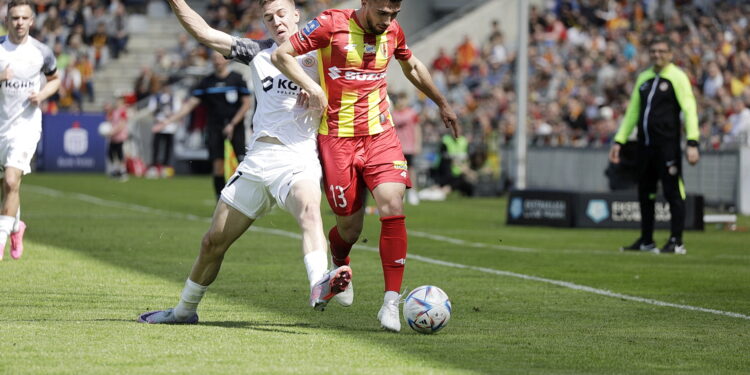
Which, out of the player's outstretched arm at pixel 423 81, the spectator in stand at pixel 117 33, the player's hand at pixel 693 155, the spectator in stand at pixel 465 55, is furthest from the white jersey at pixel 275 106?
the spectator in stand at pixel 117 33

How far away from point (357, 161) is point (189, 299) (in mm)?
1305

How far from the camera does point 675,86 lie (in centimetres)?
1441

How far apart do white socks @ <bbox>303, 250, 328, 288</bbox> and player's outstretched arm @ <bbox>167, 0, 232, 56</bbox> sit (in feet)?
4.35

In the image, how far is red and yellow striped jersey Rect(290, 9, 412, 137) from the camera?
27.4 ft

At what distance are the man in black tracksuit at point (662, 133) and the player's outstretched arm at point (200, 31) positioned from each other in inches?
279

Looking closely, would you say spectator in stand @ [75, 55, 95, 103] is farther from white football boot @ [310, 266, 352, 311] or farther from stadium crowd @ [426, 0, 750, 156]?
white football boot @ [310, 266, 352, 311]

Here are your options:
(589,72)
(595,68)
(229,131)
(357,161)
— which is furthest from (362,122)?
(595,68)

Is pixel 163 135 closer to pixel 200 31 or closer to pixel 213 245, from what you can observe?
pixel 200 31

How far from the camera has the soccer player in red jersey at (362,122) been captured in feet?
27.2

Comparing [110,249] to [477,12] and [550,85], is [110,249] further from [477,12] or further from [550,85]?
[477,12]

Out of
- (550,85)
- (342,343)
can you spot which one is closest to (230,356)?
(342,343)

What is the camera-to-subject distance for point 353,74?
331 inches

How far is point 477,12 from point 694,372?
33.2m

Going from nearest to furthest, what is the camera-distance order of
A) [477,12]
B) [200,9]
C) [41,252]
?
[41,252], [477,12], [200,9]
